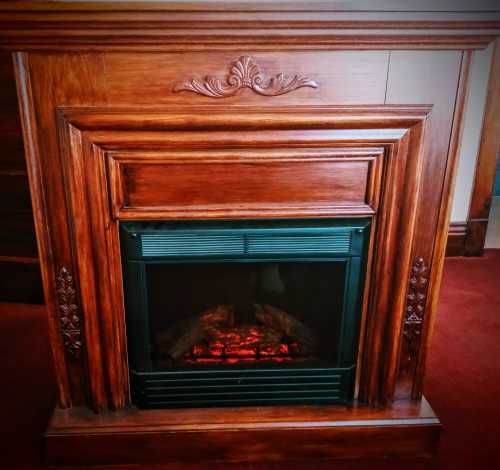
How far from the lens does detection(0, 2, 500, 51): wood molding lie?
114cm

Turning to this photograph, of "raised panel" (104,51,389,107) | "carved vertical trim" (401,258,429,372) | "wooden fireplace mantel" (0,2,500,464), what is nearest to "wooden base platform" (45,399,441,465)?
"wooden fireplace mantel" (0,2,500,464)

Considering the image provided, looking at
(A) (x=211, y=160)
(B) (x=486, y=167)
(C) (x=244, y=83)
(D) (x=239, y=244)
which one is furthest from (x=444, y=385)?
(B) (x=486, y=167)

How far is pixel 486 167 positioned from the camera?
2.88 metres

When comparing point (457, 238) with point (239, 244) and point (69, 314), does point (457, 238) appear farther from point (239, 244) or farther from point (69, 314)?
point (69, 314)

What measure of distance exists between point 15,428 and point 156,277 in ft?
2.47

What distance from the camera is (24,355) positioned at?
209 cm

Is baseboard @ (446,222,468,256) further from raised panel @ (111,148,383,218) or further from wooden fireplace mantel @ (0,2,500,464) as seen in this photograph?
raised panel @ (111,148,383,218)

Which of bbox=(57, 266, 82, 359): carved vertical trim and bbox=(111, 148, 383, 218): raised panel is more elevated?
bbox=(111, 148, 383, 218): raised panel

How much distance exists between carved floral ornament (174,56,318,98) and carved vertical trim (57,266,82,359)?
0.64 m

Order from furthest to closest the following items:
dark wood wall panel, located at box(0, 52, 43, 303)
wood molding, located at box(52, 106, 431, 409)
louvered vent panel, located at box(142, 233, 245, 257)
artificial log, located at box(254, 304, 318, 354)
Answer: dark wood wall panel, located at box(0, 52, 43, 303) → artificial log, located at box(254, 304, 318, 354) → louvered vent panel, located at box(142, 233, 245, 257) → wood molding, located at box(52, 106, 431, 409)

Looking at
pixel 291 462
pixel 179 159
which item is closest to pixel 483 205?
pixel 291 462

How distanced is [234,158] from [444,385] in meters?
1.26

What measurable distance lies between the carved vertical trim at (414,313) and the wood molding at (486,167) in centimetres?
170

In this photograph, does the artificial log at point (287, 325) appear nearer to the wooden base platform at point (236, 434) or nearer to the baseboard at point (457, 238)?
the wooden base platform at point (236, 434)
